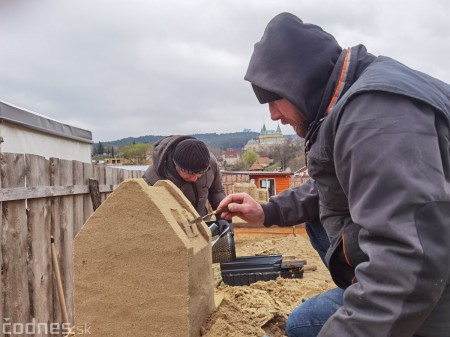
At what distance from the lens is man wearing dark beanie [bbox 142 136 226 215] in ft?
14.7

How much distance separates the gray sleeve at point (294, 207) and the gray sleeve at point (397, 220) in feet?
3.98

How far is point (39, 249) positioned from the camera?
400cm

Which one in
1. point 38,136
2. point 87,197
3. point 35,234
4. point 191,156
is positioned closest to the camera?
point 35,234

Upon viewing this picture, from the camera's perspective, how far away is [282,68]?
5.24ft

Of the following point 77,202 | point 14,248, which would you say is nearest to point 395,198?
point 14,248

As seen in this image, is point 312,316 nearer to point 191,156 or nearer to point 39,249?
point 191,156

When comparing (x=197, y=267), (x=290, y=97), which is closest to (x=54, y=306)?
(x=197, y=267)

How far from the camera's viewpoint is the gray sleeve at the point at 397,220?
3.66 ft

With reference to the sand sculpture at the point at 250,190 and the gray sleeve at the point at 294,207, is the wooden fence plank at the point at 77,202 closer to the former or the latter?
the gray sleeve at the point at 294,207

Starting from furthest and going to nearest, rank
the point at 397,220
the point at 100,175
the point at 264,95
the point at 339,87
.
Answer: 1. the point at 100,175
2. the point at 264,95
3. the point at 339,87
4. the point at 397,220

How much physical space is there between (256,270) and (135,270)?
230 centimetres

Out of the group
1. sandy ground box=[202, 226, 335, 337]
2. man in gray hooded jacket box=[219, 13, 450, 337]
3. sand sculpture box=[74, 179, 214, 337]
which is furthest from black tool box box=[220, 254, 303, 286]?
man in gray hooded jacket box=[219, 13, 450, 337]

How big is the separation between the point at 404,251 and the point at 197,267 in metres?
1.00

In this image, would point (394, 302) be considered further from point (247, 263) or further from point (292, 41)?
point (247, 263)
